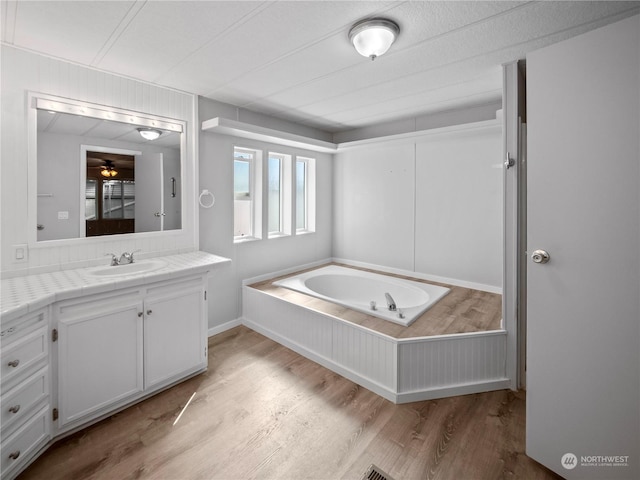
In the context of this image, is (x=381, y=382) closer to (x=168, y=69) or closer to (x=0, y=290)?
(x=0, y=290)

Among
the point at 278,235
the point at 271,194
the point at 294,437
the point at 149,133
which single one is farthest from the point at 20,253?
the point at 271,194

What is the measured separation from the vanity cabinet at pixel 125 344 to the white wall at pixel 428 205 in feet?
8.04

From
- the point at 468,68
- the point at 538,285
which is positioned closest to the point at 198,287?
the point at 538,285

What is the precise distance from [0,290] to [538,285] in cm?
292

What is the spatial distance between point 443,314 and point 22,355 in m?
2.75

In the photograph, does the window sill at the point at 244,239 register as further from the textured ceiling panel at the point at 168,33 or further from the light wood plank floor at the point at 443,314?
the textured ceiling panel at the point at 168,33

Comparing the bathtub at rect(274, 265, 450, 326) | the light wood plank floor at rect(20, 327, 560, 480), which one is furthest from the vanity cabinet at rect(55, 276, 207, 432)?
the bathtub at rect(274, 265, 450, 326)

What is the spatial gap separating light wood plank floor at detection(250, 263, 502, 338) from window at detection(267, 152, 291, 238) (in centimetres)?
A: 108

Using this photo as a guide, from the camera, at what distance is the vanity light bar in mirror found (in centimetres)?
212

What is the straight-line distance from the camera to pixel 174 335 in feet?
7.46

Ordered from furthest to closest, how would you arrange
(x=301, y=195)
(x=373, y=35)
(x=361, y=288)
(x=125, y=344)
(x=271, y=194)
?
1. (x=301, y=195)
2. (x=271, y=194)
3. (x=361, y=288)
4. (x=125, y=344)
5. (x=373, y=35)

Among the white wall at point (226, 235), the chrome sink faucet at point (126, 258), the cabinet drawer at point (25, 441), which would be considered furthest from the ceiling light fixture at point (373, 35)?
the cabinet drawer at point (25, 441)

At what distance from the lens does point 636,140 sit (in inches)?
50.1

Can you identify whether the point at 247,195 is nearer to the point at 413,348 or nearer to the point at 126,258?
the point at 126,258
